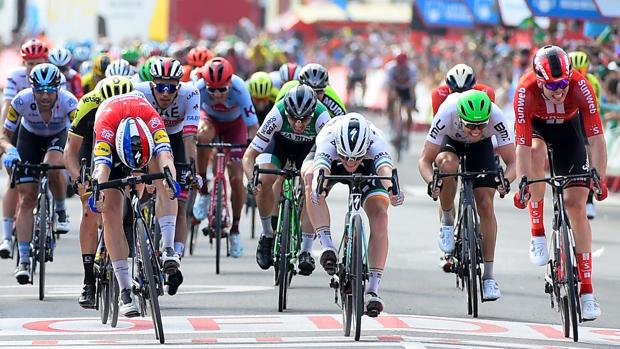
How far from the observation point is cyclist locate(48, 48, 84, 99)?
17.2 metres

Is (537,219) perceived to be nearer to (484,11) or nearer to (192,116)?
(192,116)

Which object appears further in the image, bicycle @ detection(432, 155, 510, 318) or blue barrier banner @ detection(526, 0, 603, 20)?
blue barrier banner @ detection(526, 0, 603, 20)

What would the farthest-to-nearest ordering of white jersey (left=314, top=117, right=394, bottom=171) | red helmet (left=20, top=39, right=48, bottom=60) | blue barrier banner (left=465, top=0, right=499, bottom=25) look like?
blue barrier banner (left=465, top=0, right=499, bottom=25) → red helmet (left=20, top=39, right=48, bottom=60) → white jersey (left=314, top=117, right=394, bottom=171)

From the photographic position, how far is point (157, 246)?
43.3ft

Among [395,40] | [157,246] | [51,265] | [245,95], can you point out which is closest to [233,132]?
[245,95]

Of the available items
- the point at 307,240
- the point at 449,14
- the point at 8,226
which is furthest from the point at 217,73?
the point at 449,14

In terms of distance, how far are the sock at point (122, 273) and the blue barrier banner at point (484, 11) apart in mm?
24320

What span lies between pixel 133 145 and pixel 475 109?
99.1 inches

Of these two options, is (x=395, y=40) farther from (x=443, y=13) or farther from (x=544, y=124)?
(x=544, y=124)

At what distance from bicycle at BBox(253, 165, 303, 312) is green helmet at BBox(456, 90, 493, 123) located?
1.33 metres

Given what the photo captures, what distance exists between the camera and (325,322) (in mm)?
12141

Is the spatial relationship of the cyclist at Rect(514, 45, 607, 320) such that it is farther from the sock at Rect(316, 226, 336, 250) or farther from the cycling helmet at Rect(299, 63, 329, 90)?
the cycling helmet at Rect(299, 63, 329, 90)

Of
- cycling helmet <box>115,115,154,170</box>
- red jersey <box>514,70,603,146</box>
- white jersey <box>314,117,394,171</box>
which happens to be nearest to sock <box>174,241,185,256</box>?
white jersey <box>314,117,394,171</box>

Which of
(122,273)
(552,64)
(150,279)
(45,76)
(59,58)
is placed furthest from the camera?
(59,58)
